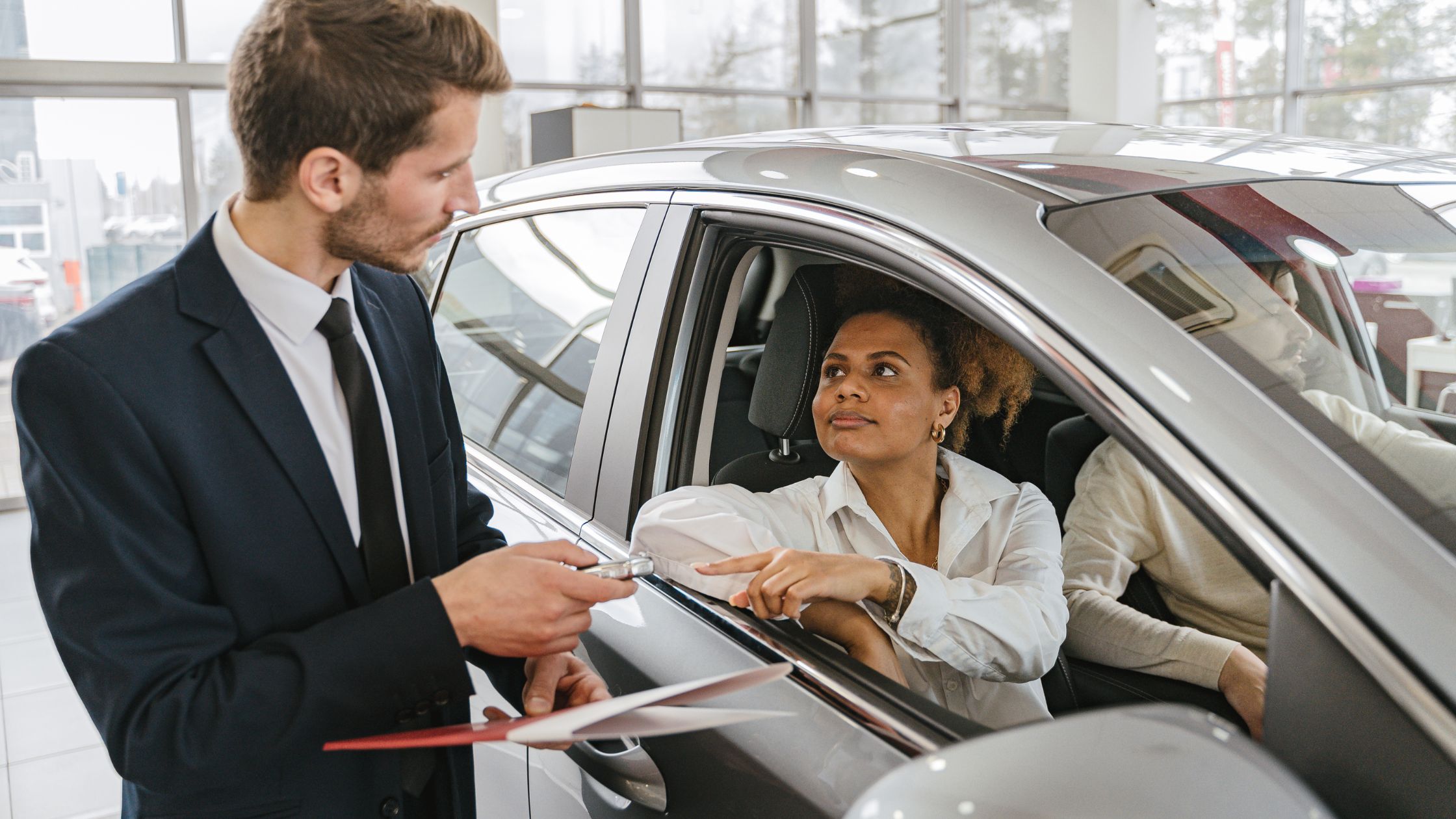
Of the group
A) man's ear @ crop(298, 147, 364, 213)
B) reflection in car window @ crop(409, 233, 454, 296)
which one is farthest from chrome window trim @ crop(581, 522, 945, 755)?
reflection in car window @ crop(409, 233, 454, 296)

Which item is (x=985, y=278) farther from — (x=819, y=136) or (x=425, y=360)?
(x=425, y=360)

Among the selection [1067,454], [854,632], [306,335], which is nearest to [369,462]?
[306,335]

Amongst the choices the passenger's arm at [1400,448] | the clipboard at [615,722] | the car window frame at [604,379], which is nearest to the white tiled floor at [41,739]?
the car window frame at [604,379]

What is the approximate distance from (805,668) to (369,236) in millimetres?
580

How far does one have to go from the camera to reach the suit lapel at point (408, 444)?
1155 millimetres

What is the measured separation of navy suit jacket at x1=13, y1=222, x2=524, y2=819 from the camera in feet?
3.01

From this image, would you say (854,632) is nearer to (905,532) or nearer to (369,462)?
(905,532)

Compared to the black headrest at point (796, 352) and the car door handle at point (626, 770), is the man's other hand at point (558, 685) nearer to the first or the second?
the car door handle at point (626, 770)

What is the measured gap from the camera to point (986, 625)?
126cm

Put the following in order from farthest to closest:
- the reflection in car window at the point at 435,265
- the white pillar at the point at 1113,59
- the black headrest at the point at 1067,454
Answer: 1. the white pillar at the point at 1113,59
2. the reflection in car window at the point at 435,265
3. the black headrest at the point at 1067,454

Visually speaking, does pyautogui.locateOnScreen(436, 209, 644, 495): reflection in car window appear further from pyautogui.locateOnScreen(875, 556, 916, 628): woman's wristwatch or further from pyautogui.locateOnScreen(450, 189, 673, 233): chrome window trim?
pyautogui.locateOnScreen(875, 556, 916, 628): woman's wristwatch

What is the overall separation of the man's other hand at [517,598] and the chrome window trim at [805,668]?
0.64ft

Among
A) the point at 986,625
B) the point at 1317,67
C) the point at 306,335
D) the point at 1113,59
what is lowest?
the point at 986,625

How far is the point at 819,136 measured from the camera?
1460mm
